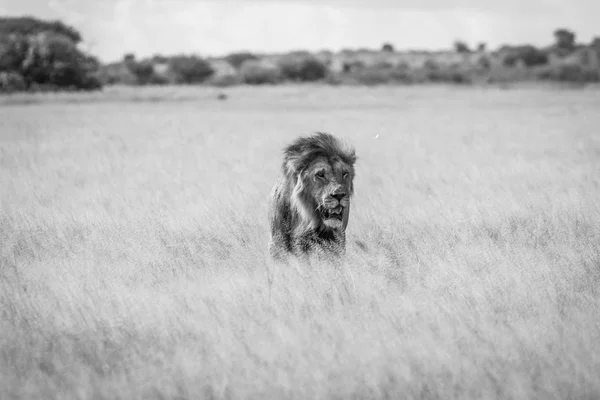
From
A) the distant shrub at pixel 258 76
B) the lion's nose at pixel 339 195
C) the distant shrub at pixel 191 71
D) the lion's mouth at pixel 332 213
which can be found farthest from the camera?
the distant shrub at pixel 191 71

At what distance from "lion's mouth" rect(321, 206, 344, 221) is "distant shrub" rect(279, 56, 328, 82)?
2309 inches

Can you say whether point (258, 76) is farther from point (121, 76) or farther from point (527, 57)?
point (527, 57)

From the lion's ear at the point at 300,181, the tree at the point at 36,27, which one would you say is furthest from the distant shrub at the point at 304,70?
the lion's ear at the point at 300,181

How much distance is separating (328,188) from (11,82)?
129 ft

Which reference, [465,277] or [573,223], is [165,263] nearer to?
[465,277]

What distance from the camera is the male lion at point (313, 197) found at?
5.81 m

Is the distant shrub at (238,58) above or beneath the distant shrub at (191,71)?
above

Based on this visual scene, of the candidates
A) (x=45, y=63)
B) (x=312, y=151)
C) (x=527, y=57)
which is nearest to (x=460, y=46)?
(x=527, y=57)

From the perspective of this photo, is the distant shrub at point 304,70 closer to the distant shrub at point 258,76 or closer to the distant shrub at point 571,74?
the distant shrub at point 258,76

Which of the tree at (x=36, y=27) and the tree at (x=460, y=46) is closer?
the tree at (x=36, y=27)

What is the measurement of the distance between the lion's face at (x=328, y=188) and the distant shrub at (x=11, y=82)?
37.8 m

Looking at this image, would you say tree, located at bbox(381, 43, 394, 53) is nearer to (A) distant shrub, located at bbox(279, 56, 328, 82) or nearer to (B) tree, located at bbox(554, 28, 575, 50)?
(B) tree, located at bbox(554, 28, 575, 50)

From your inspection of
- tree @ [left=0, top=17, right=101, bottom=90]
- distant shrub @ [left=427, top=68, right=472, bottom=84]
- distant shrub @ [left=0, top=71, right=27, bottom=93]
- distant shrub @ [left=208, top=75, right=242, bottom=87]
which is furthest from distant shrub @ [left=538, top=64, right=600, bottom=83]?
distant shrub @ [left=0, top=71, right=27, bottom=93]

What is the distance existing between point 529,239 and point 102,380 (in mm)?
5115
